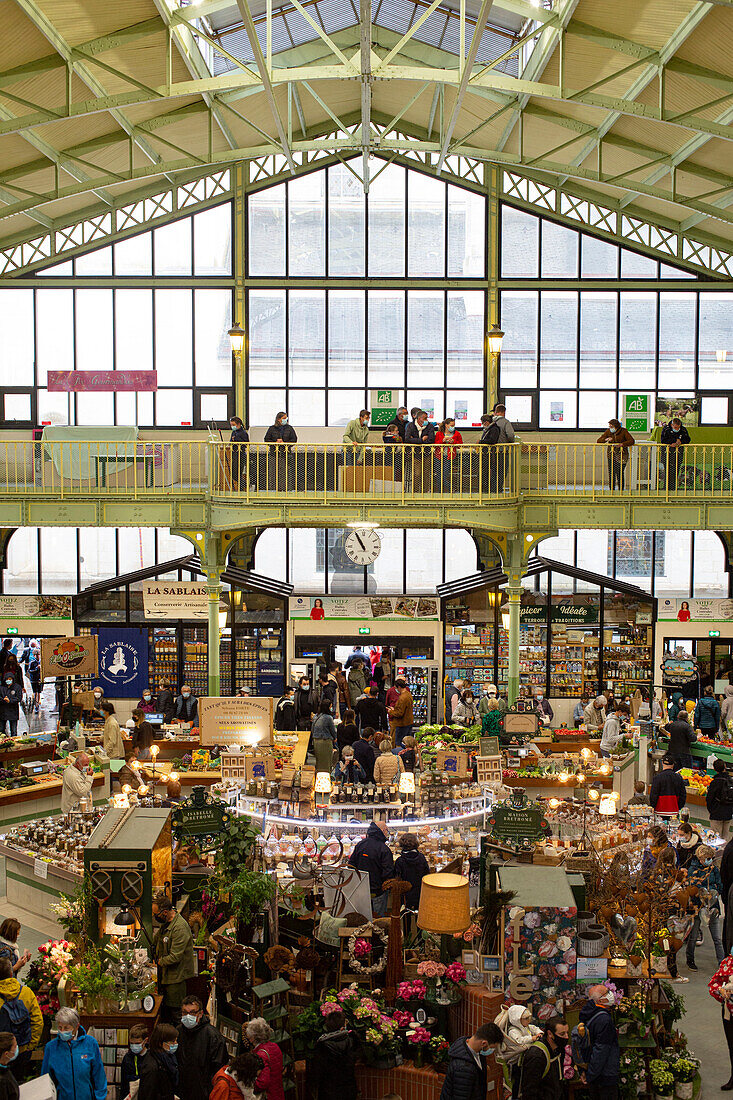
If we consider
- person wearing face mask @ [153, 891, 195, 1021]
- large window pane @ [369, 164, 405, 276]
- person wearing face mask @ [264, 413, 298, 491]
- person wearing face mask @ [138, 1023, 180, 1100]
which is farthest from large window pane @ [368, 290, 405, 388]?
person wearing face mask @ [138, 1023, 180, 1100]

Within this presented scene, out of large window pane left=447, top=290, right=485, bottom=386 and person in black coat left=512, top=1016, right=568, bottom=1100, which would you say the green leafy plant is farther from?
large window pane left=447, top=290, right=485, bottom=386

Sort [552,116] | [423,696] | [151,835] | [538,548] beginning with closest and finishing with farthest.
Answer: [151,835], [552,116], [423,696], [538,548]

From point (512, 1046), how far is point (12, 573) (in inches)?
682

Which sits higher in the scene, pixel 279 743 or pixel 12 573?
pixel 12 573

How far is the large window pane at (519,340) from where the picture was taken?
21.8 m

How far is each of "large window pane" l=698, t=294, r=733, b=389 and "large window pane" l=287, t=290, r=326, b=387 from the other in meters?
7.91

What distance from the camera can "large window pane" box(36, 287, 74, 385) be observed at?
21672 millimetres

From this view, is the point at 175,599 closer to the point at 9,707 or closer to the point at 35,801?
the point at 9,707

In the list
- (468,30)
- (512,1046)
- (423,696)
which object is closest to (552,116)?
(468,30)

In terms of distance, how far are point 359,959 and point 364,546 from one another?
12.3m

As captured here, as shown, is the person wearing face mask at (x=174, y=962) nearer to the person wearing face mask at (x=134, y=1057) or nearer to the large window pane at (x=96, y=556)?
the person wearing face mask at (x=134, y=1057)

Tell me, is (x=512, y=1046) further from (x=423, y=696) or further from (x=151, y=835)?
(x=423, y=696)

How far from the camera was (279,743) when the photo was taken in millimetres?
15273

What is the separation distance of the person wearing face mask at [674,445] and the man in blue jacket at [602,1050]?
12215 millimetres
